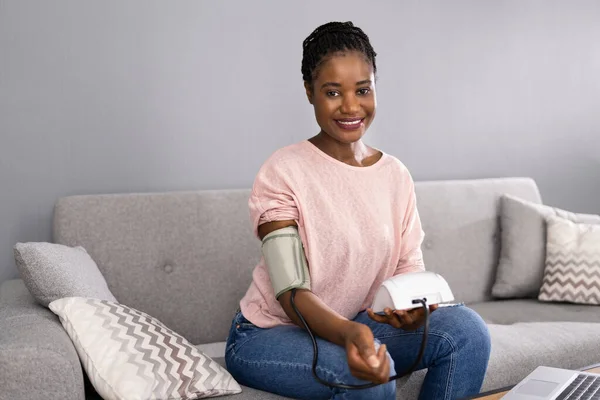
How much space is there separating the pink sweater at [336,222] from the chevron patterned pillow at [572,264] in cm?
89

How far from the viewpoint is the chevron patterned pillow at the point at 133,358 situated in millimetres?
1376

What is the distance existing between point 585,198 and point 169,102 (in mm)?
1884

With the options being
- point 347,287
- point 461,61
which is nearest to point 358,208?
point 347,287

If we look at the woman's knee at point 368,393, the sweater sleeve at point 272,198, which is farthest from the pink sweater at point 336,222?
the woman's knee at point 368,393

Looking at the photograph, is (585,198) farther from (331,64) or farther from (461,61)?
(331,64)

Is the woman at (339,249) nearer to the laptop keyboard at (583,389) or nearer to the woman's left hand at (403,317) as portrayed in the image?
the woman's left hand at (403,317)

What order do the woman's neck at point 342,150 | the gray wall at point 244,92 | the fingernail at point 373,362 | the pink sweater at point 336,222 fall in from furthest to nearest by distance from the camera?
the gray wall at point 244,92, the woman's neck at point 342,150, the pink sweater at point 336,222, the fingernail at point 373,362

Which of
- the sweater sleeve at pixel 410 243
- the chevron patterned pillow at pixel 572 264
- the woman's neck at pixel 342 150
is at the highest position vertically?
the woman's neck at pixel 342 150

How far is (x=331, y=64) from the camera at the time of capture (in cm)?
155

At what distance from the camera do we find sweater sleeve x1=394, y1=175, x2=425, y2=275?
5.26 feet

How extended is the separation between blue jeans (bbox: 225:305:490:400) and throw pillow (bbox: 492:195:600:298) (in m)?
0.97

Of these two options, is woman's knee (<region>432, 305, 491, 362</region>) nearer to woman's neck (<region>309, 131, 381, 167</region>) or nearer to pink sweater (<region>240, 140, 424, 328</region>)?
pink sweater (<region>240, 140, 424, 328</region>)

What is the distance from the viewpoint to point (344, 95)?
1558 mm

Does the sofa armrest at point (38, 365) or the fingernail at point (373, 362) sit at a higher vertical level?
the fingernail at point (373, 362)
